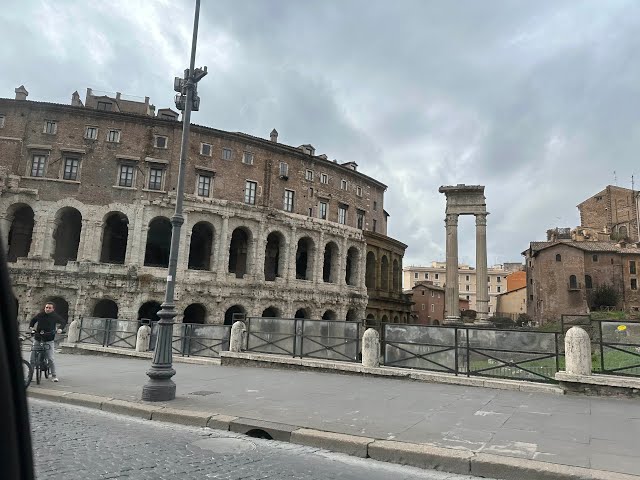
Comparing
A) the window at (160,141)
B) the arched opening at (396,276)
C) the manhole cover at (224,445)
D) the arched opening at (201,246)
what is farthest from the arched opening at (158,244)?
the manhole cover at (224,445)

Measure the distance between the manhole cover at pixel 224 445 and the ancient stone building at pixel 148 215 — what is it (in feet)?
90.2

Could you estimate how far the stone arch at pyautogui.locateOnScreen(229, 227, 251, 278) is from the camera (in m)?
36.7

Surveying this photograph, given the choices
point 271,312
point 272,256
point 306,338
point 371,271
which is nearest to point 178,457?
point 306,338

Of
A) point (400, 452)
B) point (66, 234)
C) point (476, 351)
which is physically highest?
point (66, 234)

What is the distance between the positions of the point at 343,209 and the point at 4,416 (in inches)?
1688

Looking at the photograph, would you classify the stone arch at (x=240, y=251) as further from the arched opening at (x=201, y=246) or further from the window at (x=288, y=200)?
the window at (x=288, y=200)

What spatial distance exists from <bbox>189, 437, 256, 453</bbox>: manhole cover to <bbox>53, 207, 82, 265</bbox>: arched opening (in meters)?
30.7

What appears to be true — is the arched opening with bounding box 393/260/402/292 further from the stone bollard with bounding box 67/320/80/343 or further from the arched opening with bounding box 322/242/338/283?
the stone bollard with bounding box 67/320/80/343

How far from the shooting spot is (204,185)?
1394 inches

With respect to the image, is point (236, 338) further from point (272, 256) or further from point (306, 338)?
point (272, 256)

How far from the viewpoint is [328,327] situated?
1448 cm

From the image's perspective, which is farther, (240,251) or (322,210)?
(322,210)

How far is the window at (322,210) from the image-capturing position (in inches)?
1622

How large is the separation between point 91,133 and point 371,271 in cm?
2893
